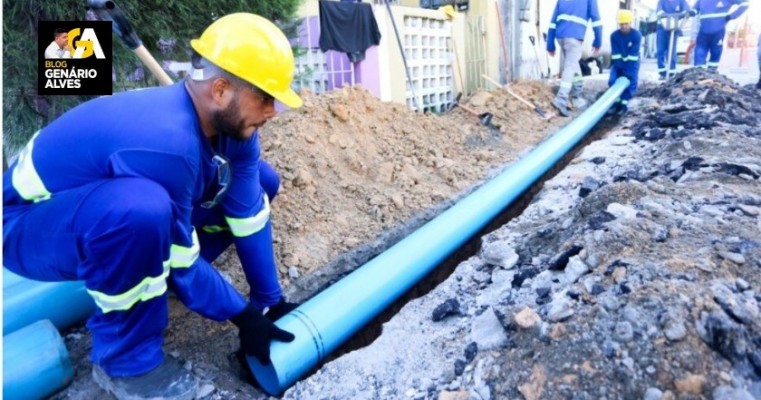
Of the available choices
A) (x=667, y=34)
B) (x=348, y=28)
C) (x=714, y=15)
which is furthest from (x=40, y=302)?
(x=667, y=34)

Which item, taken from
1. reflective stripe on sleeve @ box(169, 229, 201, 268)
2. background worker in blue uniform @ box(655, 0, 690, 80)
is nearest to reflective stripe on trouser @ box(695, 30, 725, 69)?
background worker in blue uniform @ box(655, 0, 690, 80)

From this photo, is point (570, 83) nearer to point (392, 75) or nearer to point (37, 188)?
point (392, 75)

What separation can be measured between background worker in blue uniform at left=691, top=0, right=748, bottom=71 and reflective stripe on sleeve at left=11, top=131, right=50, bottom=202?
9760 mm

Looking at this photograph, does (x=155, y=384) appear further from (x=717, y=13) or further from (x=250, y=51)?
(x=717, y=13)

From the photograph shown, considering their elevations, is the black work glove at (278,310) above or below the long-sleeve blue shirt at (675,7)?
below

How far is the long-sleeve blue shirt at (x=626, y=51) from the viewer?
7316 mm

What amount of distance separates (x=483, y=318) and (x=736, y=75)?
43.4 feet

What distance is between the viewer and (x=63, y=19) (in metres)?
3.62

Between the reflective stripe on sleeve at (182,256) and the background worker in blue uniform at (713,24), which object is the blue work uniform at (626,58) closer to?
the background worker in blue uniform at (713,24)

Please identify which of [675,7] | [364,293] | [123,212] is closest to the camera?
[123,212]

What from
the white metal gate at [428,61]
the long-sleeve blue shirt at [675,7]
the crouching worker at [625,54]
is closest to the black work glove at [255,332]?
the white metal gate at [428,61]

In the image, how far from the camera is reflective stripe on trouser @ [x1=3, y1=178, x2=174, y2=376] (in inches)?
65.4

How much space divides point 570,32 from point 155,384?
23.9 feet

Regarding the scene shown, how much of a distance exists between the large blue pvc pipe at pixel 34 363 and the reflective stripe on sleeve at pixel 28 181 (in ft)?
1.80
